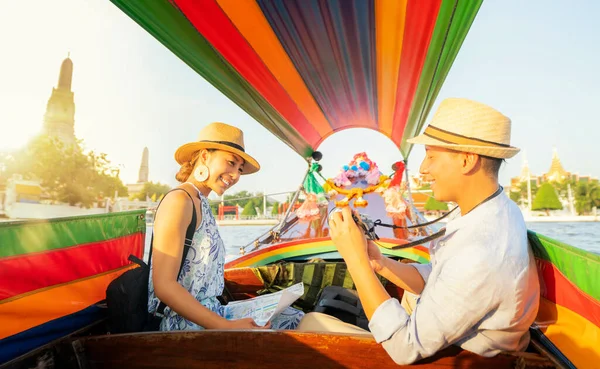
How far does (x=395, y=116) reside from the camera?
20.1 feet

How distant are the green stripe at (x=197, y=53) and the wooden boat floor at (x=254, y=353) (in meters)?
2.15

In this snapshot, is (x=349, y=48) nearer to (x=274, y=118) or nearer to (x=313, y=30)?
(x=313, y=30)

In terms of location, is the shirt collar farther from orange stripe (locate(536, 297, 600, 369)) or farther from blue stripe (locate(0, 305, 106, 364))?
blue stripe (locate(0, 305, 106, 364))

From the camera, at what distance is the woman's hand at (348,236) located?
4.03ft

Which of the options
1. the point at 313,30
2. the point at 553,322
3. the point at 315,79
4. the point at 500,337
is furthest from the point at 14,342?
the point at 315,79

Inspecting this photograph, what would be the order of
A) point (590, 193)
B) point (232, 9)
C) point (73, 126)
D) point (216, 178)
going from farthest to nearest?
point (73, 126)
point (590, 193)
point (232, 9)
point (216, 178)

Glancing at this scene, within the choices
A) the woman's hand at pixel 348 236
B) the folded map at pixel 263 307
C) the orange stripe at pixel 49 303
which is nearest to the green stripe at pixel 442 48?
the woman's hand at pixel 348 236

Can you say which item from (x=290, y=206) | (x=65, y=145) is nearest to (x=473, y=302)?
(x=290, y=206)

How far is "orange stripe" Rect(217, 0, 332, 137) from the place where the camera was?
9.83ft

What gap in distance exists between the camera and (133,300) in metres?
1.58

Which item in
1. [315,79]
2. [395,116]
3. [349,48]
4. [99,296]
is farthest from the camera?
[395,116]

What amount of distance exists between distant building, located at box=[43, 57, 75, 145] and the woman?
8152 cm

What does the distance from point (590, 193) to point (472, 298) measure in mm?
59389

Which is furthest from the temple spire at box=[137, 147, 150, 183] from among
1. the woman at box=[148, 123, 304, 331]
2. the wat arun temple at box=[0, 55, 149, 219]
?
the woman at box=[148, 123, 304, 331]
